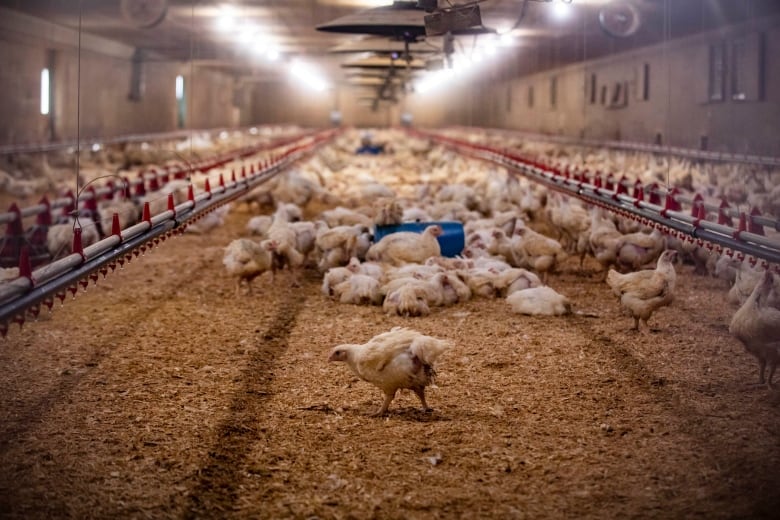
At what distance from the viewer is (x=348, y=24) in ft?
36.2

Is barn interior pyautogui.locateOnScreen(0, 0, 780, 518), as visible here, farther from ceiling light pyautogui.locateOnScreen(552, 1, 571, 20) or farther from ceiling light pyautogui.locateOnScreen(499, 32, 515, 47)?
ceiling light pyautogui.locateOnScreen(499, 32, 515, 47)

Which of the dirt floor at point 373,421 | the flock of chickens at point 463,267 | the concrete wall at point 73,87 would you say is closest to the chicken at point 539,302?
the flock of chickens at point 463,267

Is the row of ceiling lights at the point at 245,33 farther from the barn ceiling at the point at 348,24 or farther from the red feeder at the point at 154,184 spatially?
the red feeder at the point at 154,184

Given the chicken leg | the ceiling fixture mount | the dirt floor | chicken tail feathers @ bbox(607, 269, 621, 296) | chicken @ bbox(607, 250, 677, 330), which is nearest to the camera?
the dirt floor

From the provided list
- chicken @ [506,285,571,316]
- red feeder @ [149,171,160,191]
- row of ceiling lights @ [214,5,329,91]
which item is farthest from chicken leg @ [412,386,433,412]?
row of ceiling lights @ [214,5,329,91]

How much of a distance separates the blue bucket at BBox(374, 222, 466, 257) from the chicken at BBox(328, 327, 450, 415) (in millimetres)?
5138

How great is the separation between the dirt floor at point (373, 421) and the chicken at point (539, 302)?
6.4 inches

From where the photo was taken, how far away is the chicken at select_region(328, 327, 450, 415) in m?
5.03

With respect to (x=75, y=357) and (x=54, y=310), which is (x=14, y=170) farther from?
(x=75, y=357)

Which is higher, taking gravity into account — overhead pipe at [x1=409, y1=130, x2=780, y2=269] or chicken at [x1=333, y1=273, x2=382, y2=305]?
overhead pipe at [x1=409, y1=130, x2=780, y2=269]

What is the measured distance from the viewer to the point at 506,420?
16.9 feet

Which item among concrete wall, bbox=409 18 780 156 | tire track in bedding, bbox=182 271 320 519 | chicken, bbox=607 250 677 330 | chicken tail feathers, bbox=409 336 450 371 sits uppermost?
concrete wall, bbox=409 18 780 156

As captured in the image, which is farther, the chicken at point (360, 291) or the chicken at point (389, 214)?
the chicken at point (389, 214)

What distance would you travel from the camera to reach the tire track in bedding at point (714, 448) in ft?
12.7
